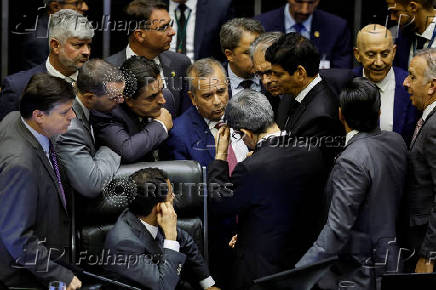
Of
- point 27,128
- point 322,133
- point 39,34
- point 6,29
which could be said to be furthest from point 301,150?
point 6,29

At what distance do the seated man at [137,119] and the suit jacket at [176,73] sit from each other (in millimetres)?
503

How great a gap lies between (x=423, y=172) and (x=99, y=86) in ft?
4.98

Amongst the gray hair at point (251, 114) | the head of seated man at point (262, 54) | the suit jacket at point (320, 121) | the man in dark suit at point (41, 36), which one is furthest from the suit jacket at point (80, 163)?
the man in dark suit at point (41, 36)

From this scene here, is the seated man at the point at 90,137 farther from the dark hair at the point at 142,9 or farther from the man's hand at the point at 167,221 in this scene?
the dark hair at the point at 142,9

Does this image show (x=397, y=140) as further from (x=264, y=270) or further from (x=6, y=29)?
(x=6, y=29)

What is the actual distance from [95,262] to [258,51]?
1443 mm

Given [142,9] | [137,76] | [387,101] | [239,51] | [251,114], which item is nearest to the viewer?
[251,114]

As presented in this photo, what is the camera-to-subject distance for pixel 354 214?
343cm

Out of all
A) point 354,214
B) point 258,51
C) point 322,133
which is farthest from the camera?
point 258,51

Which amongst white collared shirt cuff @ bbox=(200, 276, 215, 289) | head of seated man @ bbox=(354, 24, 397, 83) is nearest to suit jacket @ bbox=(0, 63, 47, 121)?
white collared shirt cuff @ bbox=(200, 276, 215, 289)

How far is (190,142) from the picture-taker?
13.0 feet

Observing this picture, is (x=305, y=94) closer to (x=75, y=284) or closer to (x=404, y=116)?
(x=404, y=116)

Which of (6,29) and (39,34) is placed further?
(6,29)

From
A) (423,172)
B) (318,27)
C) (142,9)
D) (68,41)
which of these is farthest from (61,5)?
(423,172)
